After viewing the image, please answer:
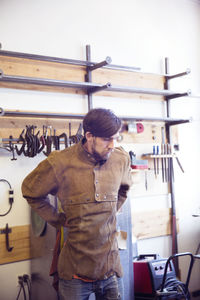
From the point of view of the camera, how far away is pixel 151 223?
3.61 meters

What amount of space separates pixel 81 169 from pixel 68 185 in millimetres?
105

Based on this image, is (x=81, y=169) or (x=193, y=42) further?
(x=193, y=42)

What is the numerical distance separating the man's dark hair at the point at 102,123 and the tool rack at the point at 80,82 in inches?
43.5

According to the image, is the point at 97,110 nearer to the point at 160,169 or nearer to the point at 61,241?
the point at 61,241

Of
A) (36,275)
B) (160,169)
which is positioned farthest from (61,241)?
(160,169)

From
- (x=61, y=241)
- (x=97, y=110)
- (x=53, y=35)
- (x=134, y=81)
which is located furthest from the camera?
(x=134, y=81)

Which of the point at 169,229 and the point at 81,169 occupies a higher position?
the point at 81,169

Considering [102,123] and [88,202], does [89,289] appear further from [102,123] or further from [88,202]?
[102,123]

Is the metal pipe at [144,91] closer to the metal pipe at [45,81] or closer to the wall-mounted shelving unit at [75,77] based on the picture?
the wall-mounted shelving unit at [75,77]

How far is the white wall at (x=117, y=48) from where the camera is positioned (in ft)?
9.53

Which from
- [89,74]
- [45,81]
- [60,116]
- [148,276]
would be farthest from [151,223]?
[45,81]

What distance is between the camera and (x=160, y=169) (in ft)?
12.1

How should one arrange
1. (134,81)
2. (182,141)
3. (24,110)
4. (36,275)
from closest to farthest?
(36,275)
(24,110)
(134,81)
(182,141)

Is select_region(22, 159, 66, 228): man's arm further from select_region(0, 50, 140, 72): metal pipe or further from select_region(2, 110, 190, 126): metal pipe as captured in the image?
select_region(0, 50, 140, 72): metal pipe
